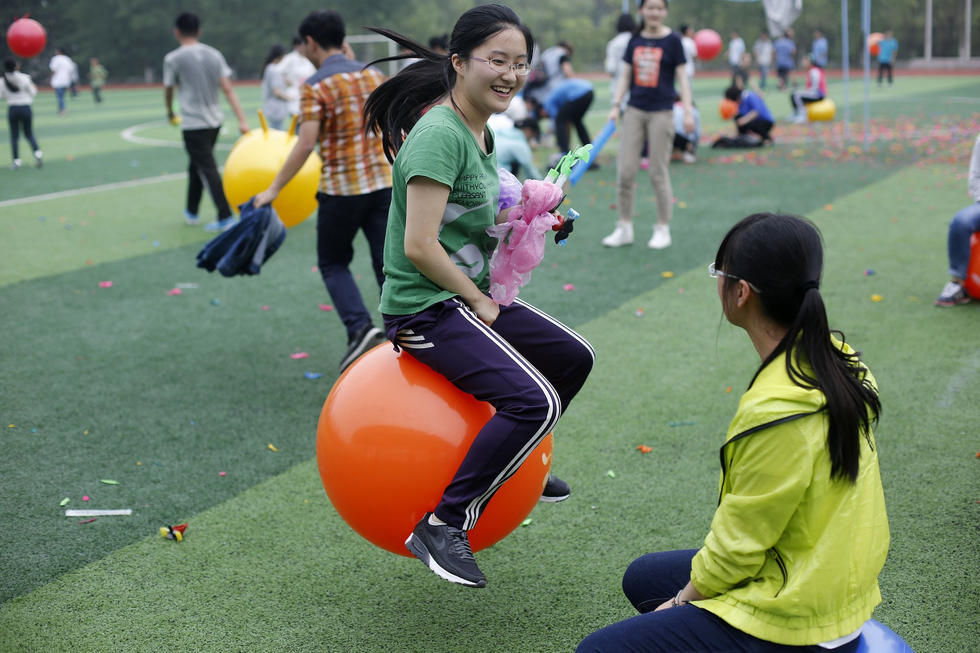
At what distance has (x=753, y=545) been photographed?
2.23 m

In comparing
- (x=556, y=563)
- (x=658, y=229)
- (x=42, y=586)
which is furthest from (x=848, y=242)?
(x=42, y=586)

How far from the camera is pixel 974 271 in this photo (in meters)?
6.72

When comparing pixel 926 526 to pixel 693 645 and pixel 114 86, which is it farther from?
pixel 114 86

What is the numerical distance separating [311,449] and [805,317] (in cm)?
332

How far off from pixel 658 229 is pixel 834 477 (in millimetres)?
7343

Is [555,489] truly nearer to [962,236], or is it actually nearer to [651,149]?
[962,236]

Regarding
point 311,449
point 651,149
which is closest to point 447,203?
point 311,449

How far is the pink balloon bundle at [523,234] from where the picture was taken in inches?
126

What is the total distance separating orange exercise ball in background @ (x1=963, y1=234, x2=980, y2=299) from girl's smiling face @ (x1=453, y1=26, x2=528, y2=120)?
489cm

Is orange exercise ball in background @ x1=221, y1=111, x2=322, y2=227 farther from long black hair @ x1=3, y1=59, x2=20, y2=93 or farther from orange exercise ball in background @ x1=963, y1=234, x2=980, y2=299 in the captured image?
long black hair @ x1=3, y1=59, x2=20, y2=93

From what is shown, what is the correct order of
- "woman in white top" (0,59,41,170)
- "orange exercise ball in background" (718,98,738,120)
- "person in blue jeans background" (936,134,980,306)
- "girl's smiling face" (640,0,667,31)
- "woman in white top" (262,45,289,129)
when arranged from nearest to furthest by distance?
1. "person in blue jeans background" (936,134,980,306)
2. "girl's smiling face" (640,0,667,31)
3. "woman in white top" (262,45,289,129)
4. "woman in white top" (0,59,41,170)
5. "orange exercise ball in background" (718,98,738,120)

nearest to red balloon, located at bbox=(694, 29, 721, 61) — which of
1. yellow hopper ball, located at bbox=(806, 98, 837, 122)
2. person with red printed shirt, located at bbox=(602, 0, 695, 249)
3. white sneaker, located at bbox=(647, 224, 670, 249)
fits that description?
yellow hopper ball, located at bbox=(806, 98, 837, 122)

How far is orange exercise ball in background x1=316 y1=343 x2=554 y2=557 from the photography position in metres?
3.08

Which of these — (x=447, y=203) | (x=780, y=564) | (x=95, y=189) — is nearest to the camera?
A: (x=780, y=564)
